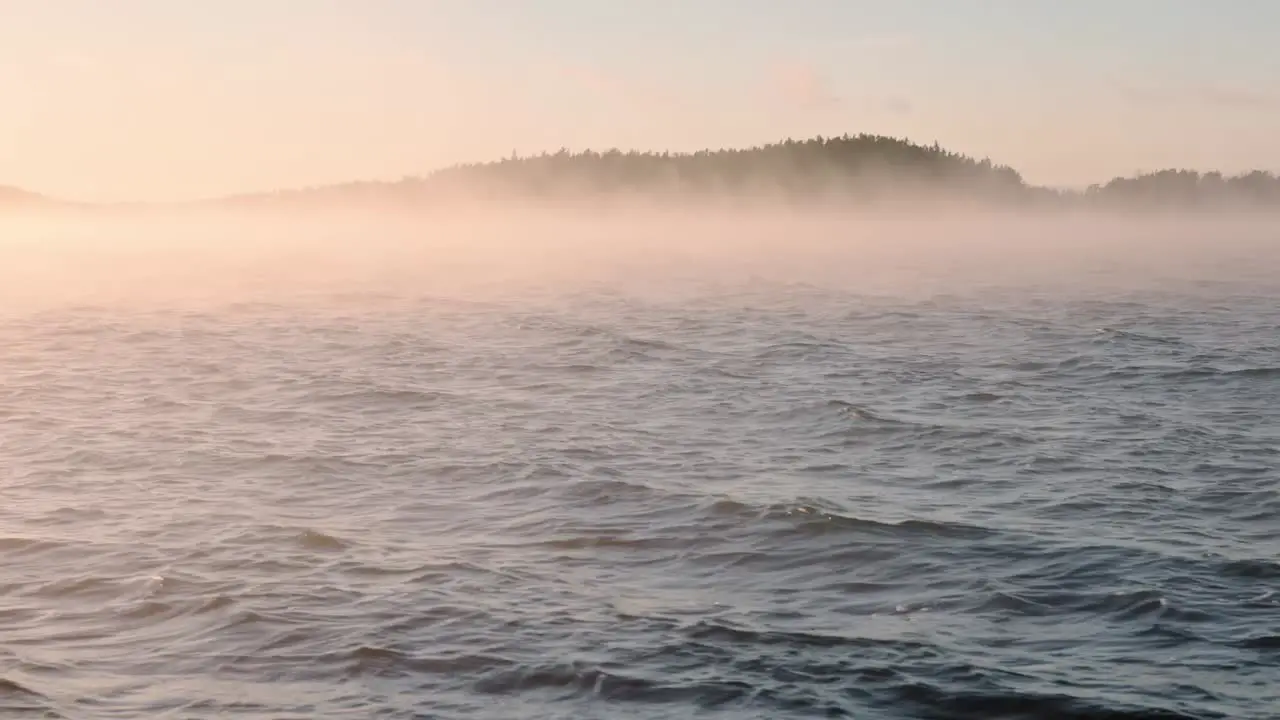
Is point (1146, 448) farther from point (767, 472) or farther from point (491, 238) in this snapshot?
point (491, 238)

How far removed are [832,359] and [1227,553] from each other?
19332 mm

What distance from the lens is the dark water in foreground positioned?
40.8 ft

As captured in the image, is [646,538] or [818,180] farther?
[818,180]

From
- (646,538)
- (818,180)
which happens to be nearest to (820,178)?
(818,180)

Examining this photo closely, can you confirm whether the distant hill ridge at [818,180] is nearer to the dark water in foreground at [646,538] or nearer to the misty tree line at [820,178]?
the misty tree line at [820,178]

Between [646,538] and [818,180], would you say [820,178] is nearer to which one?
[818,180]

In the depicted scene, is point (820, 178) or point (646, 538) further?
point (820, 178)

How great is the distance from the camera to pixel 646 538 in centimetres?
1742

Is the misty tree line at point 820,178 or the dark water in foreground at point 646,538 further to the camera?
the misty tree line at point 820,178

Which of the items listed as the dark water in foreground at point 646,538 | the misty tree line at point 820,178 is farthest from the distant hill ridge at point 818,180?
the dark water in foreground at point 646,538

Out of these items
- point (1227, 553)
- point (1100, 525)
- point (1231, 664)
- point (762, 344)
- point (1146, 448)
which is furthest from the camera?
point (762, 344)


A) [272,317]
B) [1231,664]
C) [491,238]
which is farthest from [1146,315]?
[491,238]

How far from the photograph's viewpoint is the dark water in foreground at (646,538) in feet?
40.8

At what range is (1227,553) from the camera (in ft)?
53.3
